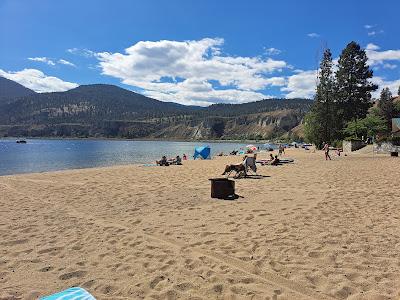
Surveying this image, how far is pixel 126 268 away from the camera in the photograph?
5.31 metres

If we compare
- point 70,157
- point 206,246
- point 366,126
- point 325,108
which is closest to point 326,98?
point 325,108

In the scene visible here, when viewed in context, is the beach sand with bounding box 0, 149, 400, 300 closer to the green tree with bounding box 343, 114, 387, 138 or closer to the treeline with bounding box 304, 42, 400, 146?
the green tree with bounding box 343, 114, 387, 138

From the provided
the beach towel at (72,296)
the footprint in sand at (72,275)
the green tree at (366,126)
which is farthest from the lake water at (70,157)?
the beach towel at (72,296)

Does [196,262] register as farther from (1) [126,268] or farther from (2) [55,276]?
(2) [55,276]

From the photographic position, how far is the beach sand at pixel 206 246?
4.65m

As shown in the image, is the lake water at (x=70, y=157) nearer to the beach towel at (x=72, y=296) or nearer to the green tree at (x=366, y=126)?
the green tree at (x=366, y=126)

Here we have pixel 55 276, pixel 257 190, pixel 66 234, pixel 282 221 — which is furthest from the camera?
pixel 257 190

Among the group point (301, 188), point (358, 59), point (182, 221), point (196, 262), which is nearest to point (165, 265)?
point (196, 262)

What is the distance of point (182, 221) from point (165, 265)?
2.73 meters

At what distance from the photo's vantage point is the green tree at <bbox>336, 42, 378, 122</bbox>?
173 ft

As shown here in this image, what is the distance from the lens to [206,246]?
20.5 ft

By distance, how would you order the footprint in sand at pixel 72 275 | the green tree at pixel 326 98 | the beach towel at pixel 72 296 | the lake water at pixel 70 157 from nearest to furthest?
1. the beach towel at pixel 72 296
2. the footprint in sand at pixel 72 275
3. the lake water at pixel 70 157
4. the green tree at pixel 326 98

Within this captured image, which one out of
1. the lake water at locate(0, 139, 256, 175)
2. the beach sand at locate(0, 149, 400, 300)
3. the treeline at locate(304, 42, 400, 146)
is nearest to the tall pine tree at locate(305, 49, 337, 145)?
the treeline at locate(304, 42, 400, 146)

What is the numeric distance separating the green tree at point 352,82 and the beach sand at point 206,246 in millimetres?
45894
